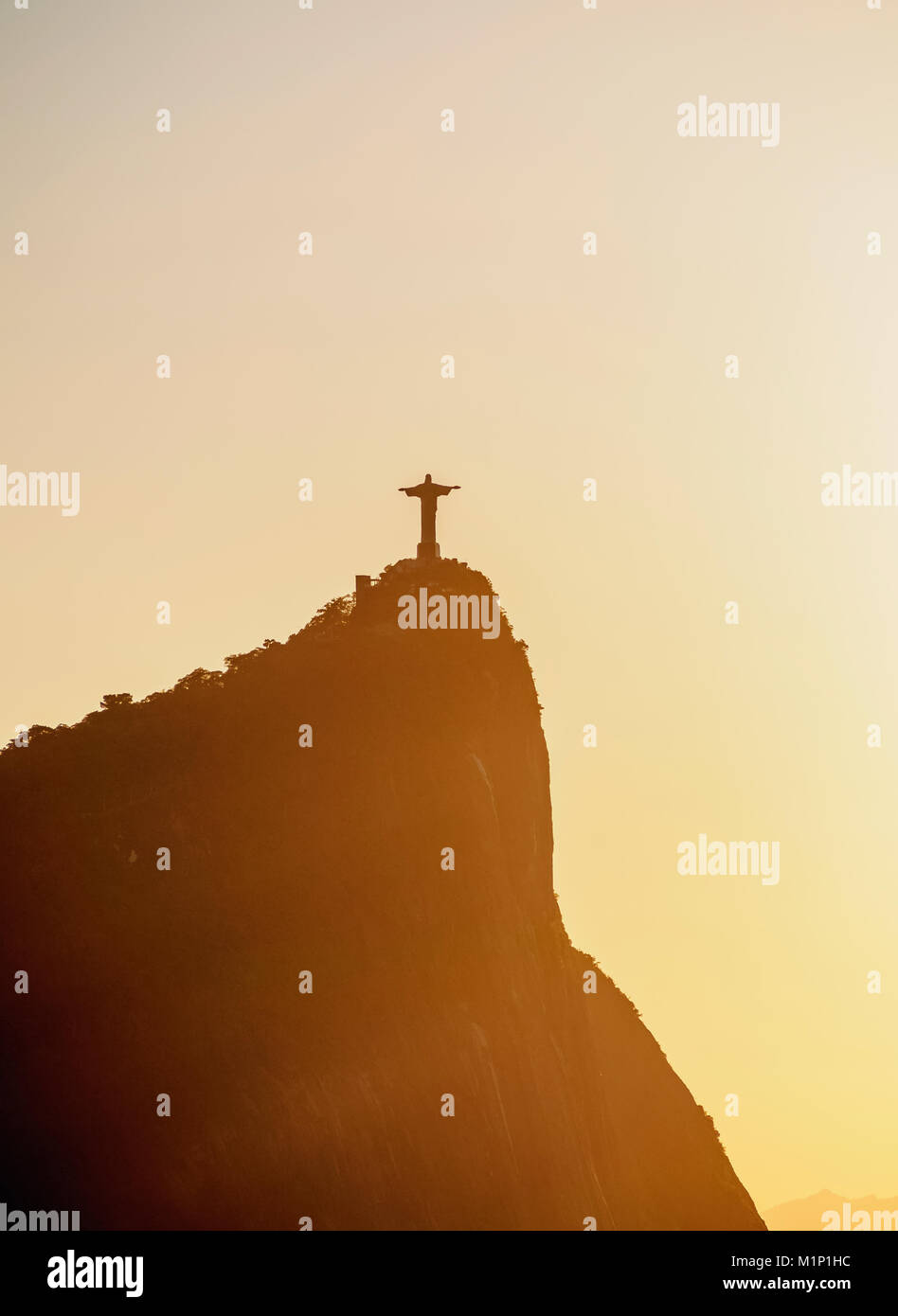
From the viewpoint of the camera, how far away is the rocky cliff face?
48188 mm

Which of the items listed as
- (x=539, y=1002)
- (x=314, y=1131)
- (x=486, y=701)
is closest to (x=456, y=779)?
(x=486, y=701)

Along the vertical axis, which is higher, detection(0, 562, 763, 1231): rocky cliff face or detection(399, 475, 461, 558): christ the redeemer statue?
detection(399, 475, 461, 558): christ the redeemer statue

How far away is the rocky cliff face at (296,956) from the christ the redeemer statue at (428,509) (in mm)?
1052

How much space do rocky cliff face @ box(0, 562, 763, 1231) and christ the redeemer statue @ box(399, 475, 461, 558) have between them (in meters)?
1.05

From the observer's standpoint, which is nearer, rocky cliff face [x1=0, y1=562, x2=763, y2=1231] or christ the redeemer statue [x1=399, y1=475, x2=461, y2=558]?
rocky cliff face [x1=0, y1=562, x2=763, y2=1231]

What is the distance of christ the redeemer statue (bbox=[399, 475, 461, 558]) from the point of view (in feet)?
225

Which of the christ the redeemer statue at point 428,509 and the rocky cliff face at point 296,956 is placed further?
the christ the redeemer statue at point 428,509

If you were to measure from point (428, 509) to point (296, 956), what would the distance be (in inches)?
868

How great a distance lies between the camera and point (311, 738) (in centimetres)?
5872

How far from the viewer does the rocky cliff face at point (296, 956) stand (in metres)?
Result: 48.2
